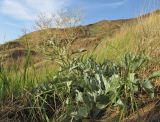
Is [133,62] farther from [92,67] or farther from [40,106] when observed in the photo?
[40,106]

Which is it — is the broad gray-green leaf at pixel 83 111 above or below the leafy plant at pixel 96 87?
below

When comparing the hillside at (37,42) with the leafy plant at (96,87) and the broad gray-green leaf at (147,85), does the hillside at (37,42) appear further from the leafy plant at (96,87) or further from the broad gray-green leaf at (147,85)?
the broad gray-green leaf at (147,85)

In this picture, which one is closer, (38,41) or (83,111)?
(83,111)

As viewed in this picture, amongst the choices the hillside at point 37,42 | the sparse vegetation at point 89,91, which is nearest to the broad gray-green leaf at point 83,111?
the sparse vegetation at point 89,91

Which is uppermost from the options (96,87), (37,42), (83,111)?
(37,42)

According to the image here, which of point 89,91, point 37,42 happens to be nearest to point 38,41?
point 37,42

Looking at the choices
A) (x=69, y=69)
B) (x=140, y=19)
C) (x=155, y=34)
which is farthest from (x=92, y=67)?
(x=140, y=19)

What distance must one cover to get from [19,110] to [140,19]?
2.31 meters

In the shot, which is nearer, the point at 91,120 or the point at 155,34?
the point at 91,120

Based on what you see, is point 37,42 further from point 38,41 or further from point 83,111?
point 83,111

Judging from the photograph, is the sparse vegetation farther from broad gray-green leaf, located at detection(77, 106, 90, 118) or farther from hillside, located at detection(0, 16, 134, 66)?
hillside, located at detection(0, 16, 134, 66)

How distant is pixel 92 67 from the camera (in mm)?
3717

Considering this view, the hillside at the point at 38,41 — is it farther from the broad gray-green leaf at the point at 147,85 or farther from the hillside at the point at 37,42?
the broad gray-green leaf at the point at 147,85

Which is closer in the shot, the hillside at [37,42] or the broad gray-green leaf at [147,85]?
the broad gray-green leaf at [147,85]
